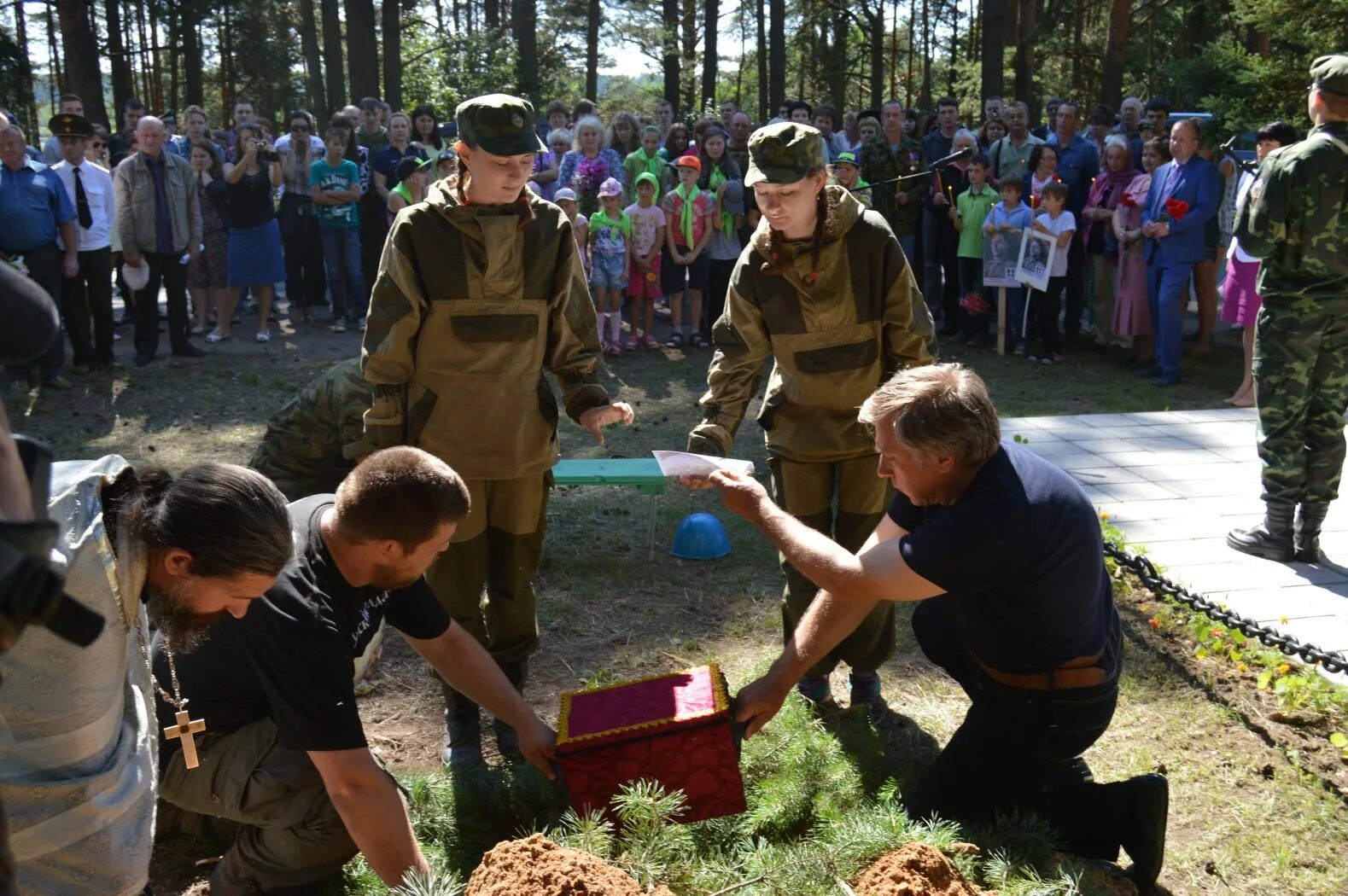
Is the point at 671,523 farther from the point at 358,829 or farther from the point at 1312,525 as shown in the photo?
the point at 358,829

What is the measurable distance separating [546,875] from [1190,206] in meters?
9.30

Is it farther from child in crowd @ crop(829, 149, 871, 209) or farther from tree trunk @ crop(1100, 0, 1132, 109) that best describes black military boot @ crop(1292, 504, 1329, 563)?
tree trunk @ crop(1100, 0, 1132, 109)

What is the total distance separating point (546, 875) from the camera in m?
2.30

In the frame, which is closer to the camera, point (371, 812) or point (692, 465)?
point (371, 812)

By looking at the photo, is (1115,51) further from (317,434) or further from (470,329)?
(470,329)

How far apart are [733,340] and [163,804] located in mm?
2352

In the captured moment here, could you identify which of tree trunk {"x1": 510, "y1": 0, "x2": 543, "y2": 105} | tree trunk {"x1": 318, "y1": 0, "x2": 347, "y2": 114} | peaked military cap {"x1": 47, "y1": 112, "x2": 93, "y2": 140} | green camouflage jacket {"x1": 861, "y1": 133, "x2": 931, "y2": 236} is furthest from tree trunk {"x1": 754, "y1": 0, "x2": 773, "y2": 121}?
peaked military cap {"x1": 47, "y1": 112, "x2": 93, "y2": 140}

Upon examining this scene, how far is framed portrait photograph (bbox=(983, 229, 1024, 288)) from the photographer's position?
36.1 ft

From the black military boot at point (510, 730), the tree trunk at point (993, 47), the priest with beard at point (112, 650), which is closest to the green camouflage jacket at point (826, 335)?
the black military boot at point (510, 730)

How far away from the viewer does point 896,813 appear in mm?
2867

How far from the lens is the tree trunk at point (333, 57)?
23906 millimetres

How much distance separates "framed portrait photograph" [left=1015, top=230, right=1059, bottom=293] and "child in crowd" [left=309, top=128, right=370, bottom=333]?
21.1 feet

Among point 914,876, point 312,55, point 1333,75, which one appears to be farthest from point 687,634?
point 312,55

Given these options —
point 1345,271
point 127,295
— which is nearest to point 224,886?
point 1345,271
